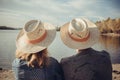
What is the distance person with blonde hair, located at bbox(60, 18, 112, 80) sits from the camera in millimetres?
1984

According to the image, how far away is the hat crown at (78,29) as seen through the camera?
198 centimetres

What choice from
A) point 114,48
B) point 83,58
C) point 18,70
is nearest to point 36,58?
point 18,70

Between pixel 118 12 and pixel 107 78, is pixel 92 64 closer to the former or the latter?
pixel 107 78

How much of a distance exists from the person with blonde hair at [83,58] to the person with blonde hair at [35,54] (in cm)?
11

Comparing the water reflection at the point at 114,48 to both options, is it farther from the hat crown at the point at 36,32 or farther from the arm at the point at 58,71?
the hat crown at the point at 36,32

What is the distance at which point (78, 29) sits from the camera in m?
2.02

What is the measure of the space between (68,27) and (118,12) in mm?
6849

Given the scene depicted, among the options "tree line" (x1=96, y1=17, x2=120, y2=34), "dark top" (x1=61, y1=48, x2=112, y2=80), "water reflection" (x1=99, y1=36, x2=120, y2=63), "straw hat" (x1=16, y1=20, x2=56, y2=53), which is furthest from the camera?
"water reflection" (x1=99, y1=36, x2=120, y2=63)

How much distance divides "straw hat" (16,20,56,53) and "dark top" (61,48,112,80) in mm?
188

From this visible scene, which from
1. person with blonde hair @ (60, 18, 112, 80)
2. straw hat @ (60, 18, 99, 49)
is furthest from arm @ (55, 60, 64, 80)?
straw hat @ (60, 18, 99, 49)

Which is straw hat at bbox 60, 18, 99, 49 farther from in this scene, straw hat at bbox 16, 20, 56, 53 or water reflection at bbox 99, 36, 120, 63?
water reflection at bbox 99, 36, 120, 63

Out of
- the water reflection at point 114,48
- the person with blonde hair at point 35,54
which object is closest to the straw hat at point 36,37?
the person with blonde hair at point 35,54

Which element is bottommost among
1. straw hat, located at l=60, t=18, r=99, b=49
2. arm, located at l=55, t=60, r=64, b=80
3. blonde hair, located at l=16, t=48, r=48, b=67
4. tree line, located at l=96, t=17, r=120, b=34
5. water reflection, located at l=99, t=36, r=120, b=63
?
water reflection, located at l=99, t=36, r=120, b=63

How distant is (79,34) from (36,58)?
287 mm
